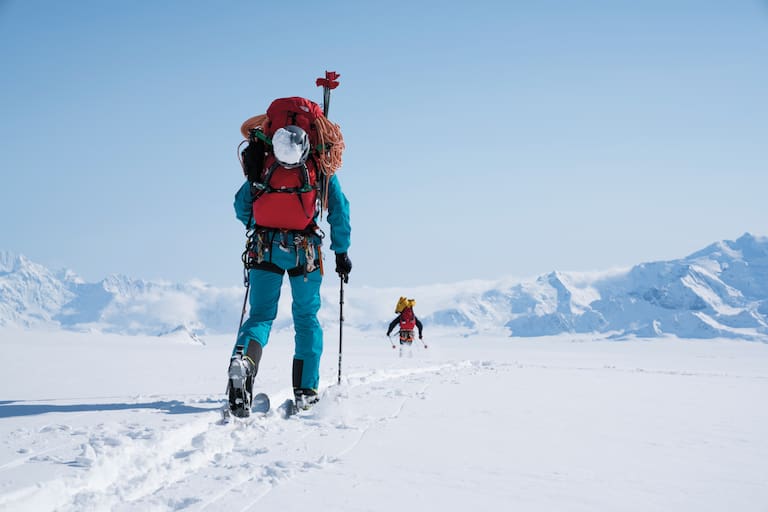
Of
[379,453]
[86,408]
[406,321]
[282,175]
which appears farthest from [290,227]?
[406,321]

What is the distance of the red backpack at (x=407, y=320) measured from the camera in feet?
60.7

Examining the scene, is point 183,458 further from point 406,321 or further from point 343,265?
point 406,321

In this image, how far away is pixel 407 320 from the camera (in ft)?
61.4

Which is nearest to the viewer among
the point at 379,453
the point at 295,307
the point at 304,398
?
the point at 379,453

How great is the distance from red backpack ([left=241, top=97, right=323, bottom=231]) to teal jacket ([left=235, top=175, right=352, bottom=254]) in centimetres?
17

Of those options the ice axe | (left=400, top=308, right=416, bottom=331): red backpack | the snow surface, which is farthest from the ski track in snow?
(left=400, top=308, right=416, bottom=331): red backpack

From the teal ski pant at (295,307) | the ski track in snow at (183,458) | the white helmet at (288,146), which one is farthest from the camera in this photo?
the teal ski pant at (295,307)

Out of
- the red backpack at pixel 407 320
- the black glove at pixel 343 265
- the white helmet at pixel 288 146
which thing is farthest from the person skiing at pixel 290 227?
the red backpack at pixel 407 320

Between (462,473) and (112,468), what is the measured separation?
157 cm

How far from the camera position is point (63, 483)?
2234 millimetres

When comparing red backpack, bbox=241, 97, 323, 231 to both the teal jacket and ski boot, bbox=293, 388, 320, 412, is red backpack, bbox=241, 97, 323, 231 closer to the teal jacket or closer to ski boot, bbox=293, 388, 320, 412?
the teal jacket

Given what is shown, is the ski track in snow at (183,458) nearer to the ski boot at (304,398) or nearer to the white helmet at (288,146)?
the ski boot at (304,398)

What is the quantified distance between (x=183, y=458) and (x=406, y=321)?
1605 centimetres

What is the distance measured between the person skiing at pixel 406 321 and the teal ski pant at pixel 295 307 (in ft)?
43.3
